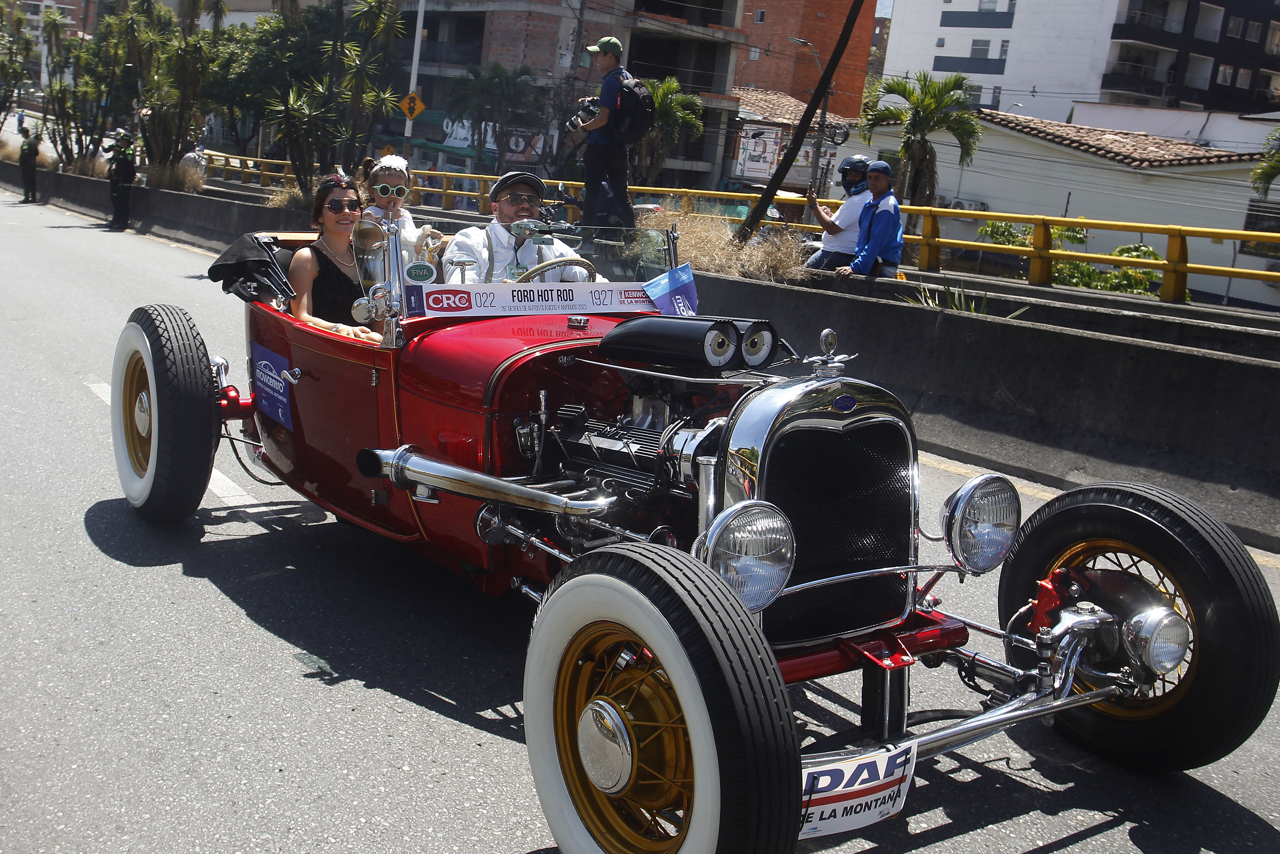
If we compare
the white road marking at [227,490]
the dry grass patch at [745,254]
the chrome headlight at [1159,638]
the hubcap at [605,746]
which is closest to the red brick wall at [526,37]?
the dry grass patch at [745,254]

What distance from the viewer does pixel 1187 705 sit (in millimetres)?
3129

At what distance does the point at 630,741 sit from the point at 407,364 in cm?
193

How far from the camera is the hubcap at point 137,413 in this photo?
5.02 meters

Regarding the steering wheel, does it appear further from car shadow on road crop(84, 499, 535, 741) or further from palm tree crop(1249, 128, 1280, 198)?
palm tree crop(1249, 128, 1280, 198)

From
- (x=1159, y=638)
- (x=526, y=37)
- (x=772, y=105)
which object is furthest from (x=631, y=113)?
(x=772, y=105)

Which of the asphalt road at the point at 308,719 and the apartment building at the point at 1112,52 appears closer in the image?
the asphalt road at the point at 308,719

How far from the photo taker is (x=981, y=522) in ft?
10.6

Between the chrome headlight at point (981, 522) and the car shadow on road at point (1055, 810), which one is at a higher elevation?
the chrome headlight at point (981, 522)

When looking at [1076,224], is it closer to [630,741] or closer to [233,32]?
[630,741]

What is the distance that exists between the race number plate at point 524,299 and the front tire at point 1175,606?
1.75 meters

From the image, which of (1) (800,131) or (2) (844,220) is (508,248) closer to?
(2) (844,220)

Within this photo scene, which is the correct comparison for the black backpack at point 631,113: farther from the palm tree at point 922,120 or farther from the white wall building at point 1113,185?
the white wall building at point 1113,185

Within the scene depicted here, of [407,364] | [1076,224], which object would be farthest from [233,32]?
[407,364]

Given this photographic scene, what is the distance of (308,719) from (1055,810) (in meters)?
2.18
